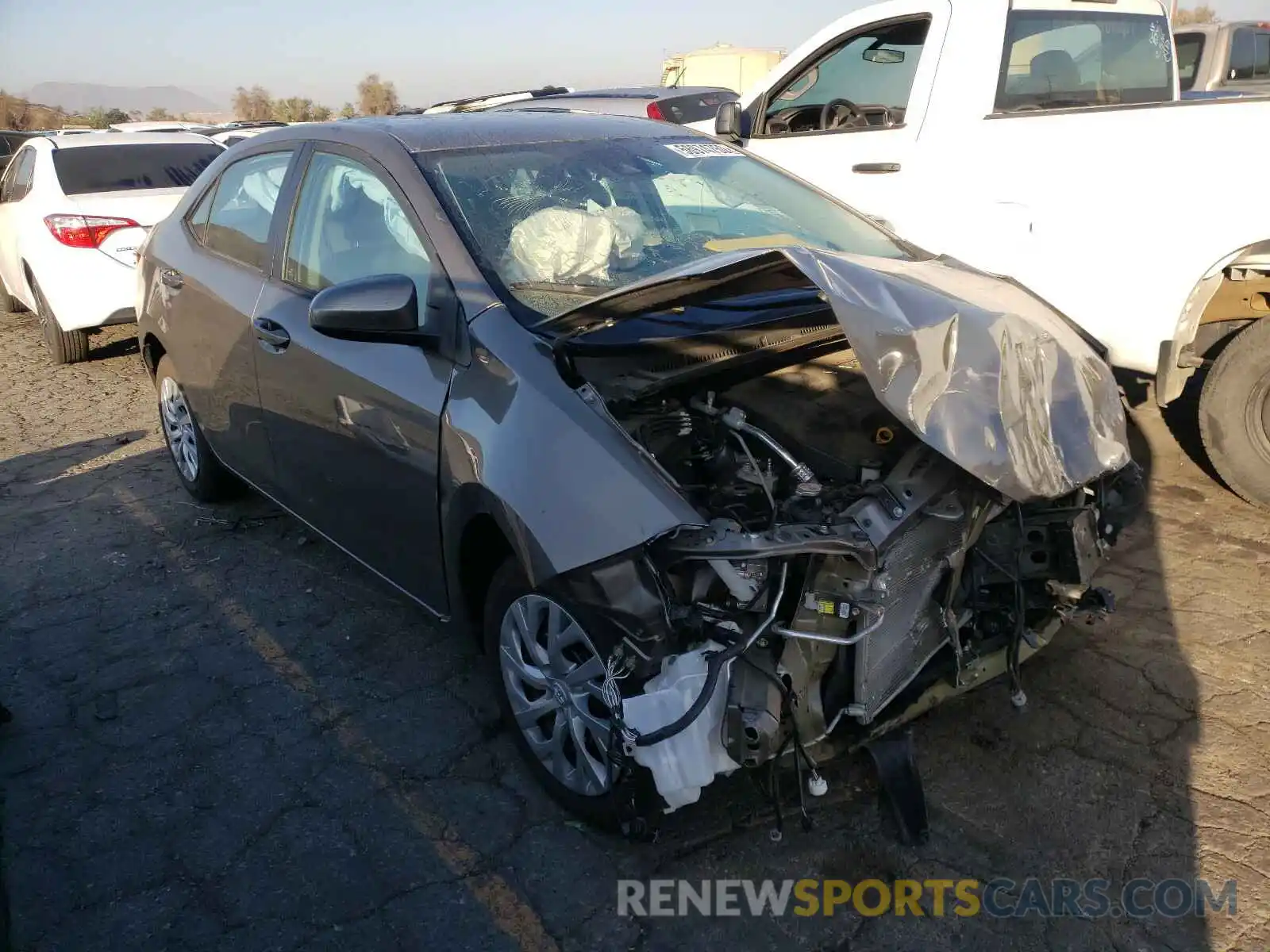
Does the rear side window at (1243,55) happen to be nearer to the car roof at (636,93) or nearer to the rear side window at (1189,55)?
the rear side window at (1189,55)

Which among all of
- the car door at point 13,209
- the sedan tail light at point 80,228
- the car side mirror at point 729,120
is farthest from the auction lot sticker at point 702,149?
the car door at point 13,209

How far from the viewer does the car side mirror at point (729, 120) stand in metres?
5.41

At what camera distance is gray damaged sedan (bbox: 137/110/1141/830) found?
2248 millimetres

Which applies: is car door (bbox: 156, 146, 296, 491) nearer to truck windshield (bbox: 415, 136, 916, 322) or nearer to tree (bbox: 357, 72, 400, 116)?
truck windshield (bbox: 415, 136, 916, 322)

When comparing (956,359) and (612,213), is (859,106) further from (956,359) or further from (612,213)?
(956,359)

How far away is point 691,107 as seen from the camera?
8.65m

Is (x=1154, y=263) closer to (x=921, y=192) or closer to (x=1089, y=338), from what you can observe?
(x=1089, y=338)

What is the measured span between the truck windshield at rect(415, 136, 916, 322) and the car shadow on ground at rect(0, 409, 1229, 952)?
1.43m

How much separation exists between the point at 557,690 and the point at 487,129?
1.99 meters

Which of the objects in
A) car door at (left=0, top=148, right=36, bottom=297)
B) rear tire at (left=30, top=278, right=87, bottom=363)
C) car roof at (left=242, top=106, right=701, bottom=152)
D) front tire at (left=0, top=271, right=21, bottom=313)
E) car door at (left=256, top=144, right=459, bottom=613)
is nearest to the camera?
car door at (left=256, top=144, right=459, bottom=613)

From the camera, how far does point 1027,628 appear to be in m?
2.77

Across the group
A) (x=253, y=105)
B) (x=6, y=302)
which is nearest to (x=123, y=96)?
(x=253, y=105)

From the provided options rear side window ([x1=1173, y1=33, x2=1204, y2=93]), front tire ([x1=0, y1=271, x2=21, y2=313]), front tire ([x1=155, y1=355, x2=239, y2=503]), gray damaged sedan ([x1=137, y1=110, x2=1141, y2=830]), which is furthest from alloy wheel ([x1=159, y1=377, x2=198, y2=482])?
rear side window ([x1=1173, y1=33, x2=1204, y2=93])

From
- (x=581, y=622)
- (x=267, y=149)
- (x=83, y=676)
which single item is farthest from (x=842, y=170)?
(x=83, y=676)
